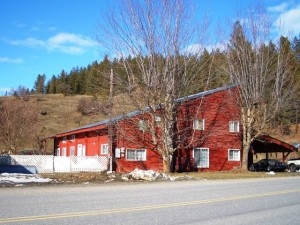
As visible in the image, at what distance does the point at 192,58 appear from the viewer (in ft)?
96.6


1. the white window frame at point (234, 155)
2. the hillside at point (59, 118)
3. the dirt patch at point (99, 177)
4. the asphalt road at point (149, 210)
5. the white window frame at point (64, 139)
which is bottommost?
the dirt patch at point (99, 177)

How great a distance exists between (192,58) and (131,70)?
14.6 ft

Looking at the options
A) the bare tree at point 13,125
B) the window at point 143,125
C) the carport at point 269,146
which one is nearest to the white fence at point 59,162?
the window at point 143,125

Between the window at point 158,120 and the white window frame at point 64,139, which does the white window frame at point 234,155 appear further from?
the white window frame at point 64,139

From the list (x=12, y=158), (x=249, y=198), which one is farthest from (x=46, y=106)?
(x=249, y=198)

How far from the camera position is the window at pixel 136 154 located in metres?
33.0

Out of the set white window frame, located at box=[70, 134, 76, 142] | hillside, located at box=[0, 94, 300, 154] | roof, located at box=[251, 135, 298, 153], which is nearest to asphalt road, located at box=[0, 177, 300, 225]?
roof, located at box=[251, 135, 298, 153]

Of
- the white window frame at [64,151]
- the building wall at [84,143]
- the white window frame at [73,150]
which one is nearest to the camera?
the building wall at [84,143]

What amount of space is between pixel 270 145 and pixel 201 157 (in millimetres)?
9919

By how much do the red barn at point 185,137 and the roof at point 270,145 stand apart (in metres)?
3.11

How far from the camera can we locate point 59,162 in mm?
31922

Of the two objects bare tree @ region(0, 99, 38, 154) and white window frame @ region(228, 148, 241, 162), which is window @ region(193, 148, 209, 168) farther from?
bare tree @ region(0, 99, 38, 154)

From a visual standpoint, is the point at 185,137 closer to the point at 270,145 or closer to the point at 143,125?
the point at 143,125

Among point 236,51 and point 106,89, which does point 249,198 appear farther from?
point 236,51
